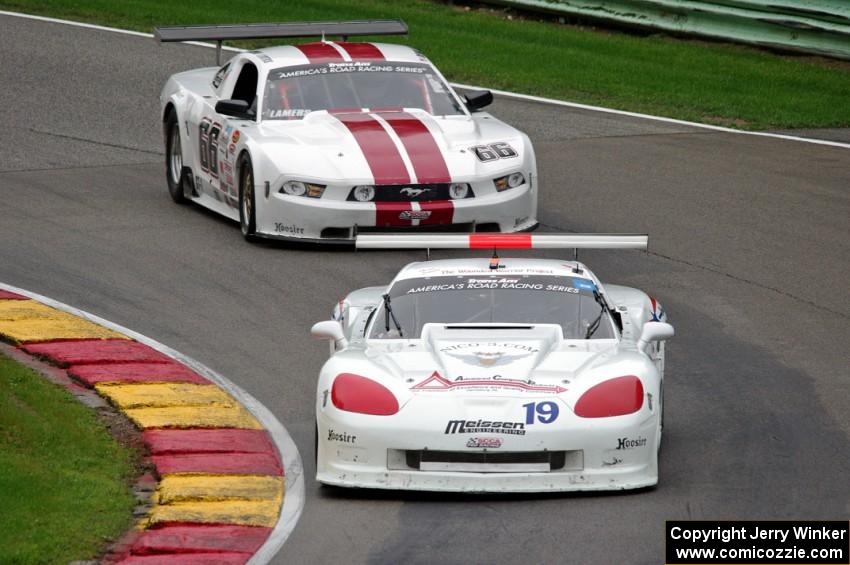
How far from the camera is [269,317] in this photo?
12.1m

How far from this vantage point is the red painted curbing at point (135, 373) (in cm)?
1066

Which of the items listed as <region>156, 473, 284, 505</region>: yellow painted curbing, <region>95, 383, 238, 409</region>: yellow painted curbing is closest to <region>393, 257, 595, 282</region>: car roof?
<region>95, 383, 238, 409</region>: yellow painted curbing

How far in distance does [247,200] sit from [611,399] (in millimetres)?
6489

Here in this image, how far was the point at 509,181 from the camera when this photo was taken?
14.4 metres

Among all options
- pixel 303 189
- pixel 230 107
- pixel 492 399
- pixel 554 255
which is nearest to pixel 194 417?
pixel 492 399

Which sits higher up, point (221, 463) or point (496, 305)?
point (496, 305)

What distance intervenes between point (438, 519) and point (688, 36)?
56.0 ft

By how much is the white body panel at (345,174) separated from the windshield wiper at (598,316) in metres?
4.40

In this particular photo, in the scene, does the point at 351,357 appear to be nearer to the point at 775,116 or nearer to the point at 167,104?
the point at 167,104

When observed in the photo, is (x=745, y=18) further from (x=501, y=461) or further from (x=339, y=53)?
(x=501, y=461)

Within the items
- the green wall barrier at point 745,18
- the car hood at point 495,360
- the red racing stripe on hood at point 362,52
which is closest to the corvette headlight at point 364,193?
the red racing stripe on hood at point 362,52

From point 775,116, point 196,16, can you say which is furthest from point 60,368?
point 196,16

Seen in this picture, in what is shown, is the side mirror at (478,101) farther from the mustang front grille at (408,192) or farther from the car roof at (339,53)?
the mustang front grille at (408,192)

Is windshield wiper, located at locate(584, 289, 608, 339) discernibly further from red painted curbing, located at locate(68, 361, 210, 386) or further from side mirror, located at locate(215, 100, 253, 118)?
side mirror, located at locate(215, 100, 253, 118)
